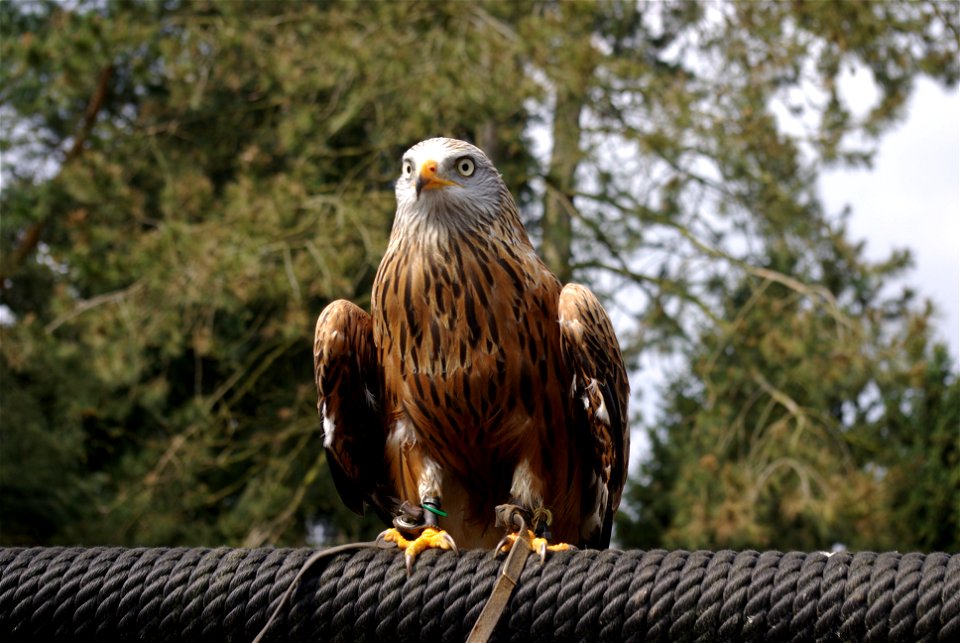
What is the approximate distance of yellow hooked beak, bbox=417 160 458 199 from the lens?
346 cm

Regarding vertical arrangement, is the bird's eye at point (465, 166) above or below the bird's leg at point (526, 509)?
above

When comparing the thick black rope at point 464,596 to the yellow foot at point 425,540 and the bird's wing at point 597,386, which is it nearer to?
the yellow foot at point 425,540

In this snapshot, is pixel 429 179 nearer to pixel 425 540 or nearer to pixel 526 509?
pixel 526 509

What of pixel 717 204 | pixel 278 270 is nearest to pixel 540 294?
pixel 278 270

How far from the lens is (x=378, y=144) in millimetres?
9453

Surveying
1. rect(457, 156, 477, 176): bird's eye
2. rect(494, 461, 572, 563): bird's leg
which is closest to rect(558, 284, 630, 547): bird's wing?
rect(494, 461, 572, 563): bird's leg

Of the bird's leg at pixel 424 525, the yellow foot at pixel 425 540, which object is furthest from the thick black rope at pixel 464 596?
the yellow foot at pixel 425 540

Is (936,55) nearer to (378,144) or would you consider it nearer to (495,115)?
(495,115)

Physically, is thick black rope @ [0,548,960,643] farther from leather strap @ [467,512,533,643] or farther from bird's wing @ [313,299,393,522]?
bird's wing @ [313,299,393,522]

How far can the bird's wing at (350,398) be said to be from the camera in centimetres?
356

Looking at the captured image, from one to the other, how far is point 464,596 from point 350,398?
1472 millimetres

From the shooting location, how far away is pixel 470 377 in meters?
3.31

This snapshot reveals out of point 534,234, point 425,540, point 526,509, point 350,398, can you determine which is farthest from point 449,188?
point 534,234

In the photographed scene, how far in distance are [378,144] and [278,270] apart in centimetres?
149
